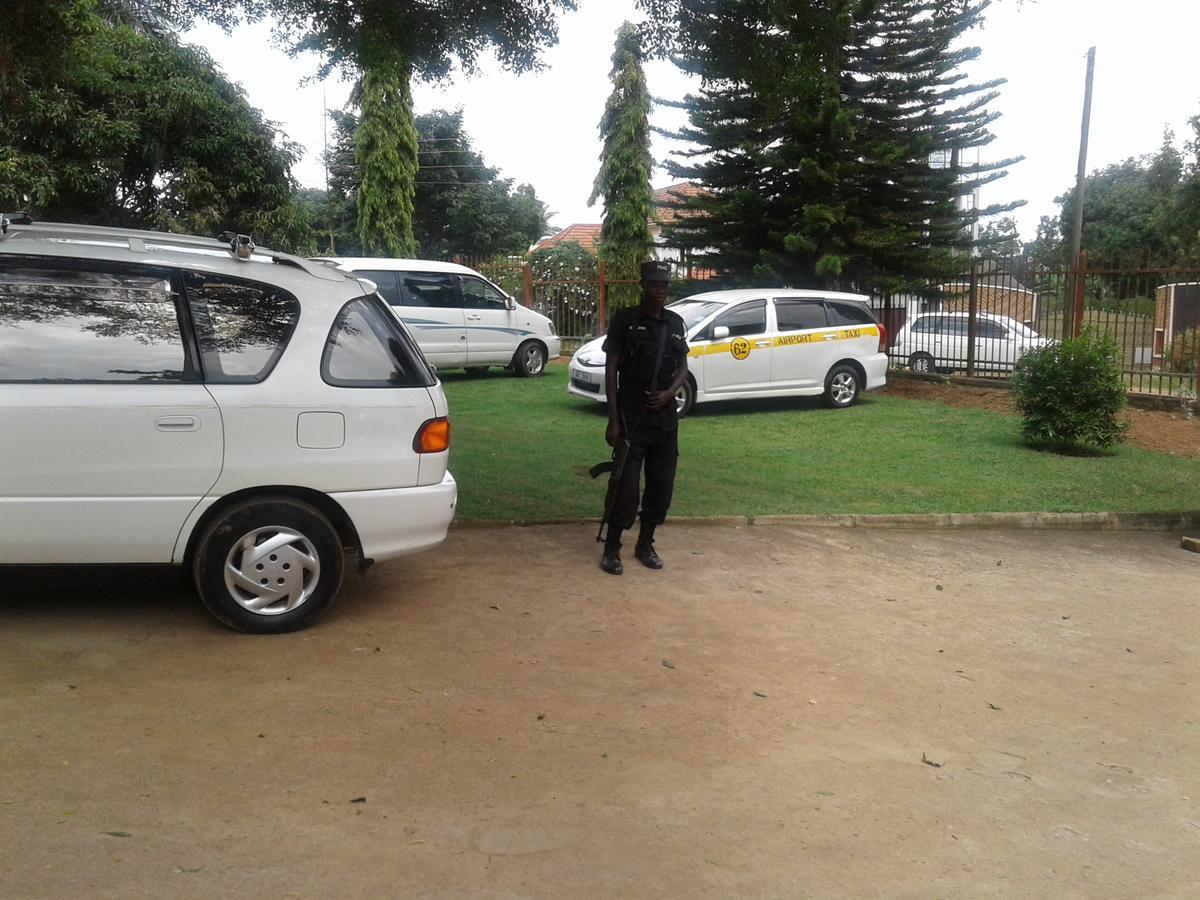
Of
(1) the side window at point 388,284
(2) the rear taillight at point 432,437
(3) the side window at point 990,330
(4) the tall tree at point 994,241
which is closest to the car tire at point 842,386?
(3) the side window at point 990,330

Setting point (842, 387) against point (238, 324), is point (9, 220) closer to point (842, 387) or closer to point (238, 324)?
point (238, 324)

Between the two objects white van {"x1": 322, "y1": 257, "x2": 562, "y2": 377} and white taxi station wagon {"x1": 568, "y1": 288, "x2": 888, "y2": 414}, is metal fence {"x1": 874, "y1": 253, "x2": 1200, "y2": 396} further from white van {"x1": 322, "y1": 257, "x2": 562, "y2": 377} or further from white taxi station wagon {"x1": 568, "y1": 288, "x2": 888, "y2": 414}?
white van {"x1": 322, "y1": 257, "x2": 562, "y2": 377}

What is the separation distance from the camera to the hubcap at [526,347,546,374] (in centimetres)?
1856

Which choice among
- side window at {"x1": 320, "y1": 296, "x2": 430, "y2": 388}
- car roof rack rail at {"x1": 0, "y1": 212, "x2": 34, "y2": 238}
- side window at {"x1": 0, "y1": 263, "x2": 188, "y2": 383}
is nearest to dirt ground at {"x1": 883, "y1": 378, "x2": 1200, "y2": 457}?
side window at {"x1": 320, "y1": 296, "x2": 430, "y2": 388}

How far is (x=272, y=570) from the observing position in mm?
5418

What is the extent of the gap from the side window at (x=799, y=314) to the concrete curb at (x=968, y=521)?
6102 mm

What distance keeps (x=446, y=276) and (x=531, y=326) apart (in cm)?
169

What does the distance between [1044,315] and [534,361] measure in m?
7.99

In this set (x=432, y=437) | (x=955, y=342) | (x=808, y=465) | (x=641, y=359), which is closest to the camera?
(x=432, y=437)

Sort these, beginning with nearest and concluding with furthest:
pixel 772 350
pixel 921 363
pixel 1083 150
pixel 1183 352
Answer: pixel 772 350 < pixel 1183 352 < pixel 921 363 < pixel 1083 150

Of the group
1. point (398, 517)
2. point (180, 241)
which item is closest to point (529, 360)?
point (180, 241)

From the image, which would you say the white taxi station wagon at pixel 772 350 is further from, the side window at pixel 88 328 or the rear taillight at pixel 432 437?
the side window at pixel 88 328

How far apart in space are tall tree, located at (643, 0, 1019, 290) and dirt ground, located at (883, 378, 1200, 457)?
2370 mm

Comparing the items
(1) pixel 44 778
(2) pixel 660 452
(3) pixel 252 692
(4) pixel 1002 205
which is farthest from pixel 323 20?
(4) pixel 1002 205
